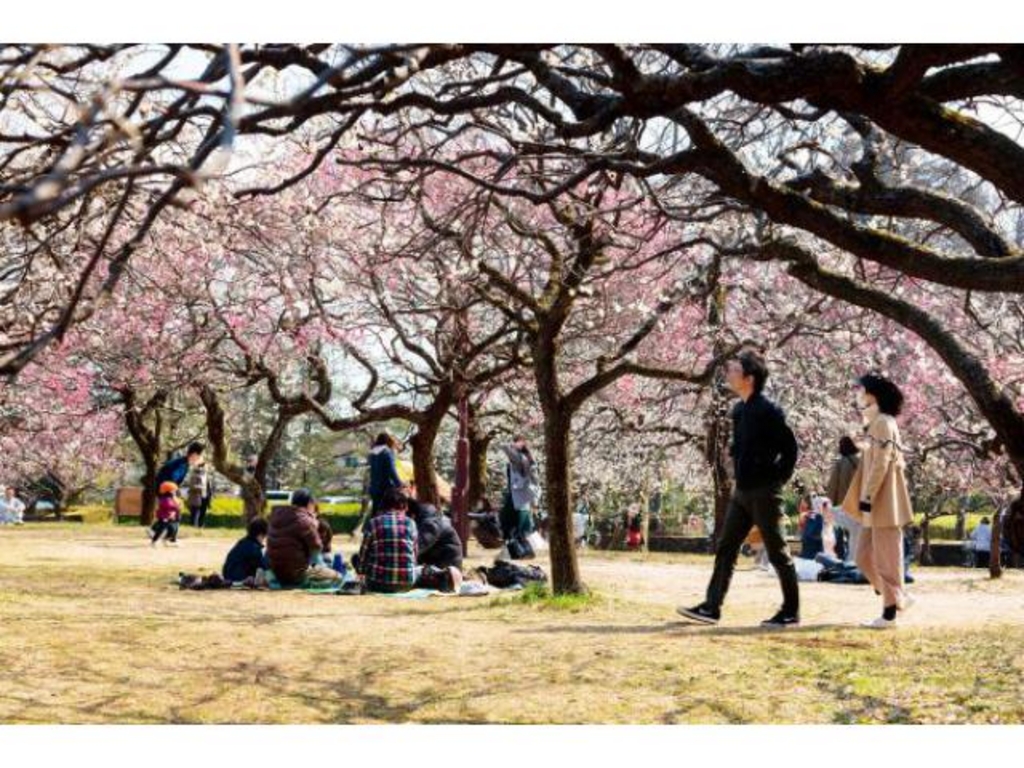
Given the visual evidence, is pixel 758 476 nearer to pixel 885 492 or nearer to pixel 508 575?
pixel 885 492

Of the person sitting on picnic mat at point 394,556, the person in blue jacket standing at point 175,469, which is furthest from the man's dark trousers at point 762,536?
the person in blue jacket standing at point 175,469

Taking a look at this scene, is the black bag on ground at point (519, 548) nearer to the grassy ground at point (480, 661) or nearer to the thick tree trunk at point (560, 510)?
the grassy ground at point (480, 661)

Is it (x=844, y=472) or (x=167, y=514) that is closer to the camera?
(x=844, y=472)

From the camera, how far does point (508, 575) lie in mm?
10406

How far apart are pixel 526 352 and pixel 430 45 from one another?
34.2 ft

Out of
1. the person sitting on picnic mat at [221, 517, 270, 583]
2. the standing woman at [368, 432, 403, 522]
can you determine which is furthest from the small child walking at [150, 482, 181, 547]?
the standing woman at [368, 432, 403, 522]

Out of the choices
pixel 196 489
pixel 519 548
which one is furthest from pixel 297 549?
pixel 196 489

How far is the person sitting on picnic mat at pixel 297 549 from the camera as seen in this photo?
966cm

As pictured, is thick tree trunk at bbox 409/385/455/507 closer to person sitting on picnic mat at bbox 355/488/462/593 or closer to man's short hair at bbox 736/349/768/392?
person sitting on picnic mat at bbox 355/488/462/593

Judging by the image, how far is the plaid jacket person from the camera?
9359 millimetres

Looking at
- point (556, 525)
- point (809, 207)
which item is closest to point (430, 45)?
point (809, 207)

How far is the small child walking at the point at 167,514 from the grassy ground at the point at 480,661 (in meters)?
6.69

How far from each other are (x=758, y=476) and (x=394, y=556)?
124 inches

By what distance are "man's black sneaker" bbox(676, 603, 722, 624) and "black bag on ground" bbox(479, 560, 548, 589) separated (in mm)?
2715
